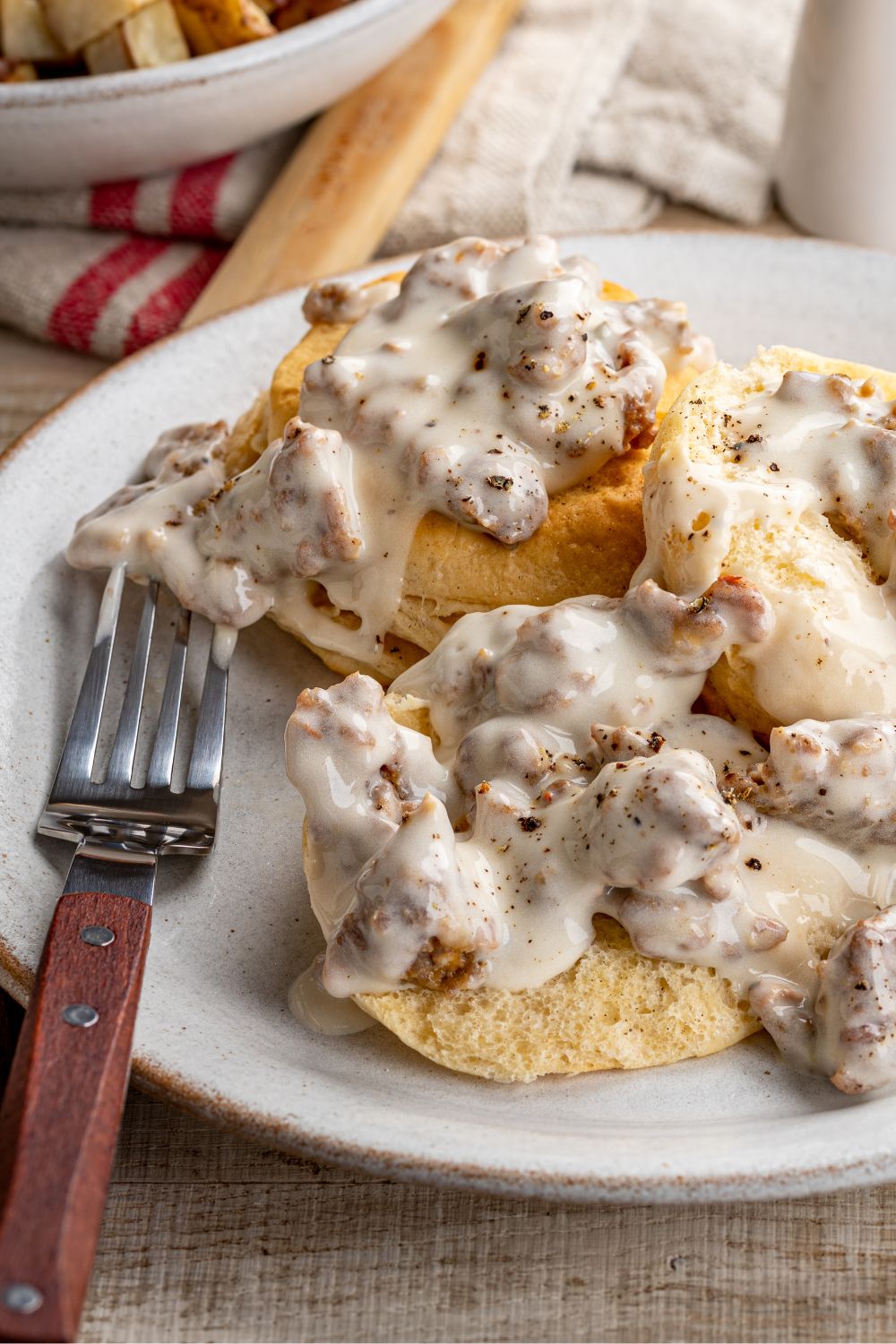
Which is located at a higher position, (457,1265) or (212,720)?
(212,720)

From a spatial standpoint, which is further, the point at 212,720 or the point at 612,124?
the point at 612,124

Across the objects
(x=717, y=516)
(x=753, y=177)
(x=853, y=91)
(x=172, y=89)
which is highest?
(x=172, y=89)

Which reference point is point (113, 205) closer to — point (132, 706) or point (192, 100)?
point (192, 100)

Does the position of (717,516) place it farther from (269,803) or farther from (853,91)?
(853,91)

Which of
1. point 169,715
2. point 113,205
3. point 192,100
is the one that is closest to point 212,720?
point 169,715

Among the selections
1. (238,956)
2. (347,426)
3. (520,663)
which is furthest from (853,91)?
(238,956)

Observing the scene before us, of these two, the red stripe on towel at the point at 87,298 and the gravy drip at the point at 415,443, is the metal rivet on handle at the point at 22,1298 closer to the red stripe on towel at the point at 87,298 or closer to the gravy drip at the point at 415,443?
the gravy drip at the point at 415,443

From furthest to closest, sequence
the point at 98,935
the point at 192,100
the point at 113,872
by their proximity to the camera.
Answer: the point at 192,100, the point at 113,872, the point at 98,935

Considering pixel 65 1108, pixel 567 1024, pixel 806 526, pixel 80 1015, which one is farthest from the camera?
pixel 806 526
